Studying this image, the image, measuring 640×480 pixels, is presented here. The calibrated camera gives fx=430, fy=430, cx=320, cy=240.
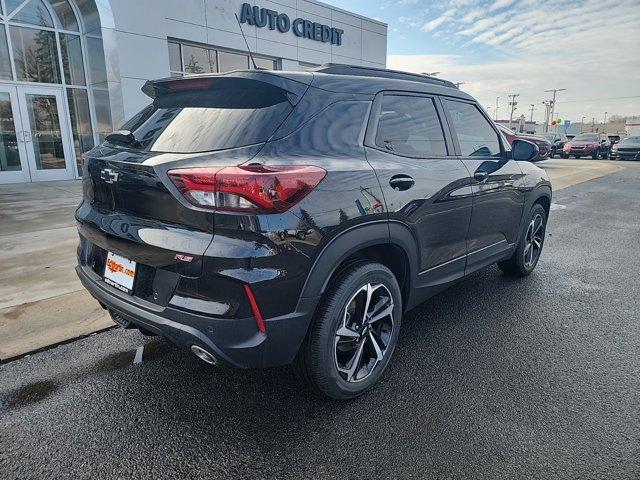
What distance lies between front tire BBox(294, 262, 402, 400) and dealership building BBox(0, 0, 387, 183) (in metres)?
11.4

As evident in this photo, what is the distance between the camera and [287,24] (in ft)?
50.3

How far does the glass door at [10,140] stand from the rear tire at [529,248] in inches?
477

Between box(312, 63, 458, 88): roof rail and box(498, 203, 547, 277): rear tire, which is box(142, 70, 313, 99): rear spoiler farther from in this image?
box(498, 203, 547, 277): rear tire

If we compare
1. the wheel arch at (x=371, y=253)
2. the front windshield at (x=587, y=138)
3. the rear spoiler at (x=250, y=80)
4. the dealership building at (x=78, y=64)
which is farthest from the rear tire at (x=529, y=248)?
the front windshield at (x=587, y=138)

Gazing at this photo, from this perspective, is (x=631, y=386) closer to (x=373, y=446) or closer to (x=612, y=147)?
(x=373, y=446)

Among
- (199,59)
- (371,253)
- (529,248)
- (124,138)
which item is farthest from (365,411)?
(199,59)

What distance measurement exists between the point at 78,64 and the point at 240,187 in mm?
12749

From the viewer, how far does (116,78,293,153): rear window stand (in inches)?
83.3

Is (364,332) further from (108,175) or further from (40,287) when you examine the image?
(40,287)

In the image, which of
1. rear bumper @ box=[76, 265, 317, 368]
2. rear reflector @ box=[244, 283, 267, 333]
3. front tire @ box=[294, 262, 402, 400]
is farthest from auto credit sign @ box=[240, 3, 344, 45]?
rear reflector @ box=[244, 283, 267, 333]

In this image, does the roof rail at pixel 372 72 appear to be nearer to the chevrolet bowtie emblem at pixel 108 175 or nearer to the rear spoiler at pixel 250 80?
the rear spoiler at pixel 250 80

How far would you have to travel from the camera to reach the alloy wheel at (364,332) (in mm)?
2420

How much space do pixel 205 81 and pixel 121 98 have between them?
10722 millimetres

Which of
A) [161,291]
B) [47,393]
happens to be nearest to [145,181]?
[161,291]
